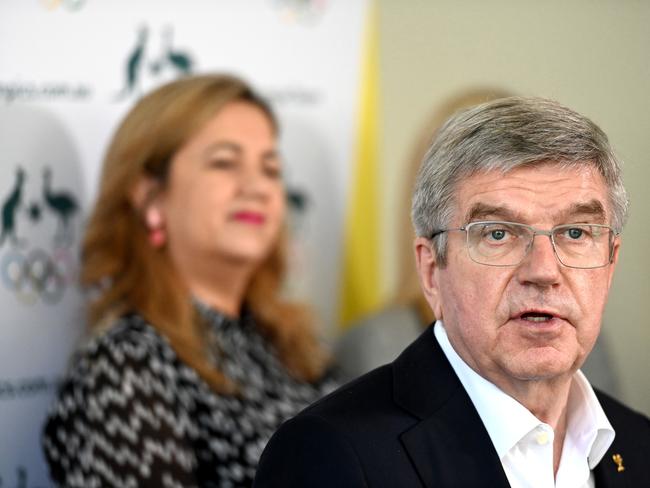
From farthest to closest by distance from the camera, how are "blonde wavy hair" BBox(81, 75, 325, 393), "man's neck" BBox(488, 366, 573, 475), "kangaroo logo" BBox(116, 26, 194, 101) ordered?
"kangaroo logo" BBox(116, 26, 194, 101)
"blonde wavy hair" BBox(81, 75, 325, 393)
"man's neck" BBox(488, 366, 573, 475)

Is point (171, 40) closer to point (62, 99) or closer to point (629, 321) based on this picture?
point (62, 99)

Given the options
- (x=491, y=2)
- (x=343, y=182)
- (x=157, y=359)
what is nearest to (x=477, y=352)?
(x=157, y=359)

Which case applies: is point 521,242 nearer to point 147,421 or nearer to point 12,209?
point 147,421

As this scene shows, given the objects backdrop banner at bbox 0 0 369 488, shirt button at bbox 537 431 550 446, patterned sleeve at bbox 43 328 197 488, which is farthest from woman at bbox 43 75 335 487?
shirt button at bbox 537 431 550 446

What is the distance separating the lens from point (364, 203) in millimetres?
3178

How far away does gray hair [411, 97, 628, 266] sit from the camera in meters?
1.27

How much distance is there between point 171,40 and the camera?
2734 mm

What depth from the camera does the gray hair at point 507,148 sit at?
1.27 metres

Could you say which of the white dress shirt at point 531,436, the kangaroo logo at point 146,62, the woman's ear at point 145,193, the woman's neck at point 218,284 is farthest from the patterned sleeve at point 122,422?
the white dress shirt at point 531,436

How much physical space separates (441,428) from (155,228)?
54.9 inches

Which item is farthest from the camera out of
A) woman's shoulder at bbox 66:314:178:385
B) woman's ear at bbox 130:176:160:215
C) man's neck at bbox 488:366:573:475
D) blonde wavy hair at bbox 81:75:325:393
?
woman's ear at bbox 130:176:160:215

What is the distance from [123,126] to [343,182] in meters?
0.85

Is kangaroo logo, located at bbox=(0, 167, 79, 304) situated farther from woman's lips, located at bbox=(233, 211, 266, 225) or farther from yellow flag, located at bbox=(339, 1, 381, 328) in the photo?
yellow flag, located at bbox=(339, 1, 381, 328)

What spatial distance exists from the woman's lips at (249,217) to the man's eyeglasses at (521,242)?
1.30m
